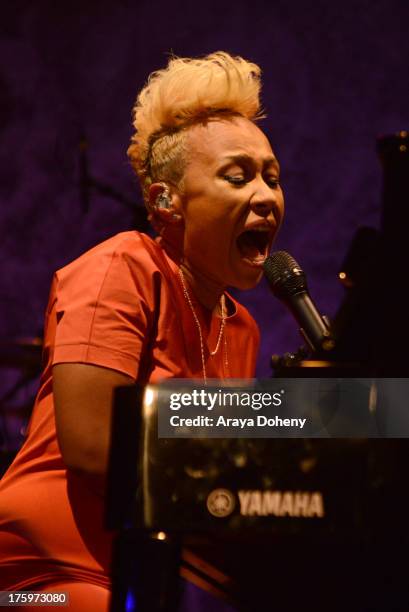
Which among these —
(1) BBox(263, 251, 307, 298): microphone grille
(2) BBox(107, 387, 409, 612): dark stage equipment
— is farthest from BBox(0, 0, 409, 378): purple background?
(2) BBox(107, 387, 409, 612): dark stage equipment

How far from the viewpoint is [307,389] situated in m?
0.96

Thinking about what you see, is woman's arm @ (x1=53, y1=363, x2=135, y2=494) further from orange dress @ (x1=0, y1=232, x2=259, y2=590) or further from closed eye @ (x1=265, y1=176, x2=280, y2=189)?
closed eye @ (x1=265, y1=176, x2=280, y2=189)

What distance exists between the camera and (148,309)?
138cm

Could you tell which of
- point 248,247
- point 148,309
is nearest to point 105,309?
Answer: point 148,309

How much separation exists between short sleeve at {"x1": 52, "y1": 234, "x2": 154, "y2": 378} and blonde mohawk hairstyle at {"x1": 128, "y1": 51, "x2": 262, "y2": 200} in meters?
0.29

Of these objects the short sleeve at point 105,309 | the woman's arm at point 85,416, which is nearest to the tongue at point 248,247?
the short sleeve at point 105,309

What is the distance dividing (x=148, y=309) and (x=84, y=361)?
7.2 inches

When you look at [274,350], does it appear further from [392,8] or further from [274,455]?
[274,455]

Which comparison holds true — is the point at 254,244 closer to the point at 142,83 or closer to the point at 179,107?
the point at 179,107

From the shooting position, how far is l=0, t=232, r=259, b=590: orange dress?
1262 mm

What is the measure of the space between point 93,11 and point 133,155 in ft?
6.76

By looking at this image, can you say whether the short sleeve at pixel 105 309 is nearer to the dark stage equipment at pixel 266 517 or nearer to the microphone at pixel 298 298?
the microphone at pixel 298 298

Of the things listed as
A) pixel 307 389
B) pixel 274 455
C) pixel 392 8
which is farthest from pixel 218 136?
pixel 392 8

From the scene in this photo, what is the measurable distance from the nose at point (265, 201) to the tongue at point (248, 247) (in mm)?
68
